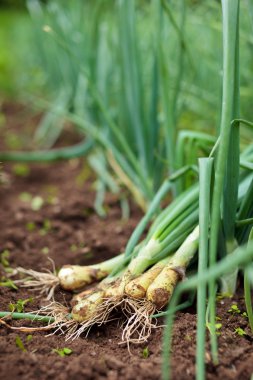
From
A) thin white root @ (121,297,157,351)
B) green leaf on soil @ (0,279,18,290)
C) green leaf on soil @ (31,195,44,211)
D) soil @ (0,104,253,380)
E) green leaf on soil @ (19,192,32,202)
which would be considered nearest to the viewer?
soil @ (0,104,253,380)

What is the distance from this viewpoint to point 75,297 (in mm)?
1155

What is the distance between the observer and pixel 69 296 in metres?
1.21

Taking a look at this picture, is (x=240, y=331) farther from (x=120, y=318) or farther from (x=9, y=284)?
(x=9, y=284)

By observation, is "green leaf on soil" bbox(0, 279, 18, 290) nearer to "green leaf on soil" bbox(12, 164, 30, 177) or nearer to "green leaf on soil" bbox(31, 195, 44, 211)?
"green leaf on soil" bbox(31, 195, 44, 211)

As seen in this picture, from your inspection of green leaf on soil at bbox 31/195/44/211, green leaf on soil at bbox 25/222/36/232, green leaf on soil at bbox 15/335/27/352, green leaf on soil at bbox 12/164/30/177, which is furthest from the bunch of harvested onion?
green leaf on soil at bbox 12/164/30/177

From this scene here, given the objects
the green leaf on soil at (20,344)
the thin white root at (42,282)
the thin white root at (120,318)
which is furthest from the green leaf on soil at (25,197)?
the green leaf on soil at (20,344)

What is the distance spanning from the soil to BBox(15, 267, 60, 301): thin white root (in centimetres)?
3

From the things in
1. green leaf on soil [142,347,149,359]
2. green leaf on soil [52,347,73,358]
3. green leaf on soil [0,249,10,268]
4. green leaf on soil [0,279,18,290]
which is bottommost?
green leaf on soil [142,347,149,359]

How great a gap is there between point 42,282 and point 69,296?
0.24 ft

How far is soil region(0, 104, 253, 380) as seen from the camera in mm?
847

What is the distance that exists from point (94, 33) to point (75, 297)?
93 cm

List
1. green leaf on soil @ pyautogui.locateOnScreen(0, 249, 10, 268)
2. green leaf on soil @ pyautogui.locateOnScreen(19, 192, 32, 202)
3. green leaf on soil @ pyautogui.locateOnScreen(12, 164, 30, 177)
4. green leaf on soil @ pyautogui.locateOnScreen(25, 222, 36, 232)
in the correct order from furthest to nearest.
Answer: green leaf on soil @ pyautogui.locateOnScreen(12, 164, 30, 177) → green leaf on soil @ pyautogui.locateOnScreen(19, 192, 32, 202) → green leaf on soil @ pyautogui.locateOnScreen(25, 222, 36, 232) → green leaf on soil @ pyautogui.locateOnScreen(0, 249, 10, 268)

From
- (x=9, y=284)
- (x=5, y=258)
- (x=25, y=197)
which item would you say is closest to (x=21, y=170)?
(x=25, y=197)

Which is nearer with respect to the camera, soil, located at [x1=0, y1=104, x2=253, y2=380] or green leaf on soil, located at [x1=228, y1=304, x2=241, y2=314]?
soil, located at [x1=0, y1=104, x2=253, y2=380]
